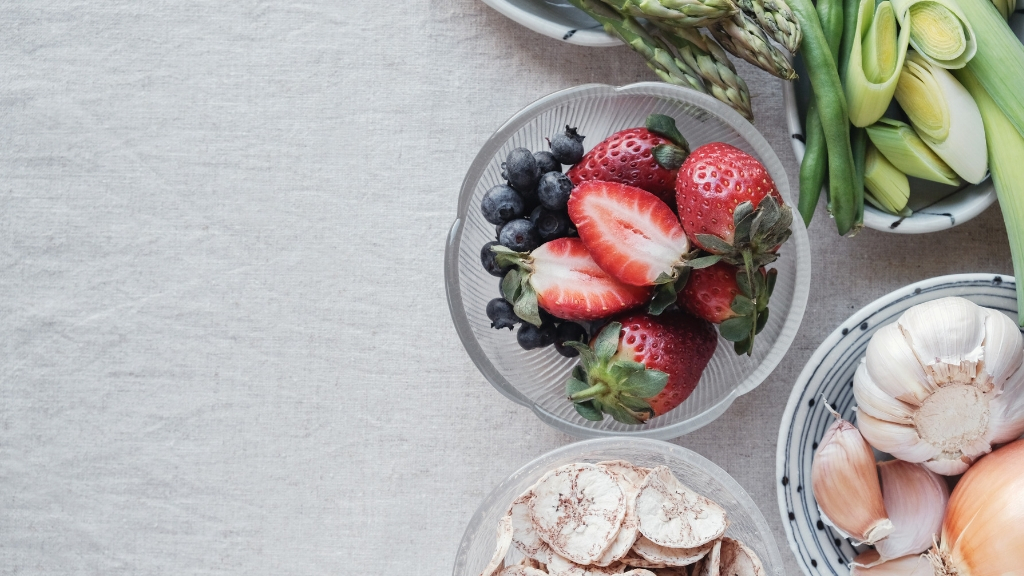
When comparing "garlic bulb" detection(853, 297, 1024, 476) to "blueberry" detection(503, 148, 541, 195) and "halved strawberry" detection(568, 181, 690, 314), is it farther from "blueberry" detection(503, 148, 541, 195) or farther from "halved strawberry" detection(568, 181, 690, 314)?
"blueberry" detection(503, 148, 541, 195)

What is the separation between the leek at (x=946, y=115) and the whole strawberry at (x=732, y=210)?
250 millimetres

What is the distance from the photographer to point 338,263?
1.05 metres

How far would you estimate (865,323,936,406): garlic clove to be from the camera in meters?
0.89

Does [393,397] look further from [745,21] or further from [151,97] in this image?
[745,21]

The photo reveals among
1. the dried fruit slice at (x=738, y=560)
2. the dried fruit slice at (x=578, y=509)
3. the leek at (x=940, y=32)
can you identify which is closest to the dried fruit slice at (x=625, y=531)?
the dried fruit slice at (x=578, y=509)

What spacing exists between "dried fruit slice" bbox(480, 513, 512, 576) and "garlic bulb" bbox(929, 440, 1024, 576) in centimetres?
47

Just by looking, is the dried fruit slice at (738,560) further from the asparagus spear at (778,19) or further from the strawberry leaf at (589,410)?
the asparagus spear at (778,19)

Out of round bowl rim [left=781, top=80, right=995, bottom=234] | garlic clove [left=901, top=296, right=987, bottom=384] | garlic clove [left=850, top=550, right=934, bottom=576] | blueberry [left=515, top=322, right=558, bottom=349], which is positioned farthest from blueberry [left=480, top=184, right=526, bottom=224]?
garlic clove [left=850, top=550, right=934, bottom=576]

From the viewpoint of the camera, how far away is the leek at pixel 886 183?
943mm

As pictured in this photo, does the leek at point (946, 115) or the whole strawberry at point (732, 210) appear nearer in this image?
the whole strawberry at point (732, 210)

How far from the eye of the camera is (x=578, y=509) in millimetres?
849

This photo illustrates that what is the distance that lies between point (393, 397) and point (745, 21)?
2.01 feet

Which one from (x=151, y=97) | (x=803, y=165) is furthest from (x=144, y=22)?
(x=803, y=165)

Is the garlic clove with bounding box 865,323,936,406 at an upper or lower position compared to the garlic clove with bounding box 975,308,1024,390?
lower
